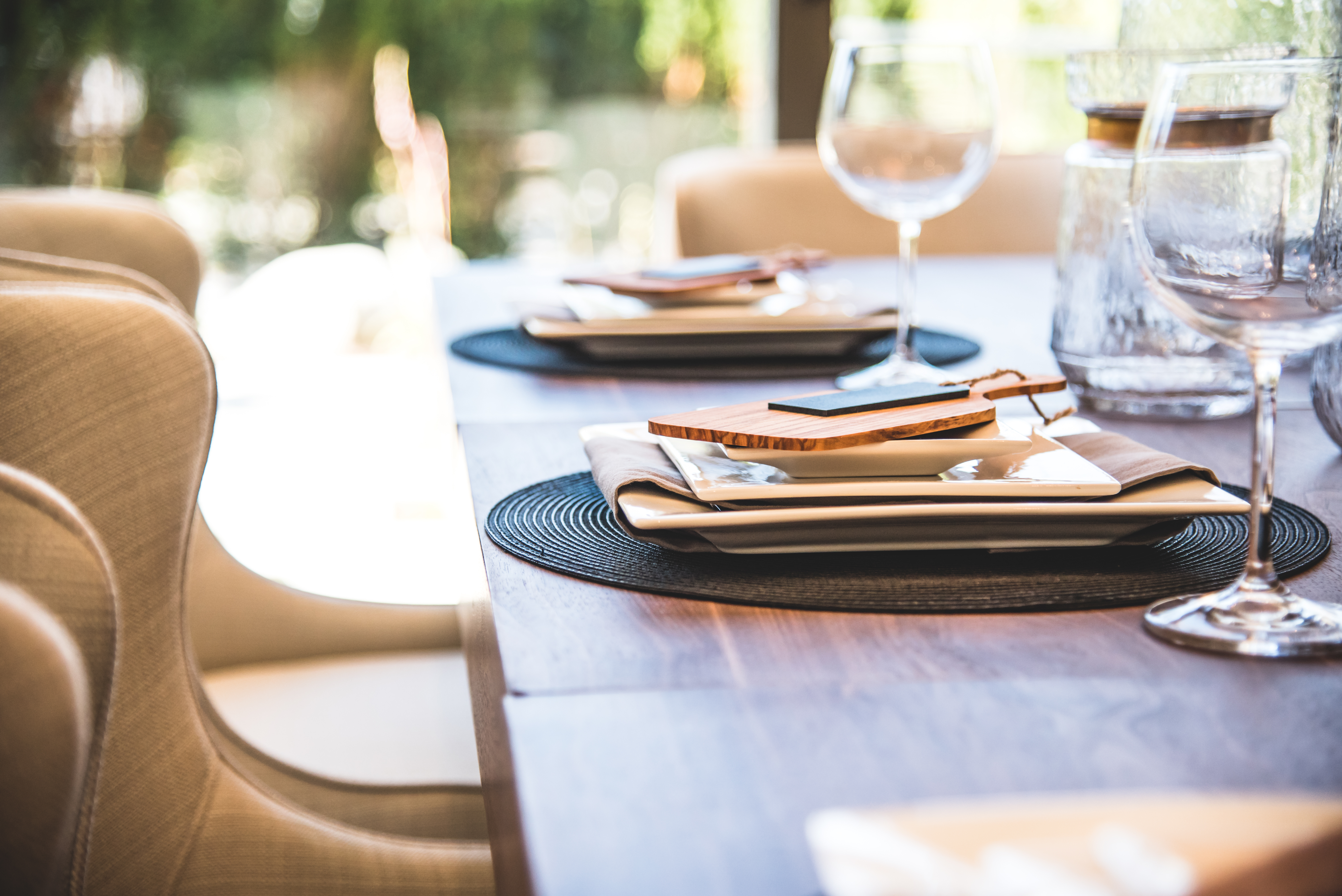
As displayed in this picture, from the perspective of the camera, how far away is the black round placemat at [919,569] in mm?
525

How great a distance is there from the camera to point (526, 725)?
0.41 m

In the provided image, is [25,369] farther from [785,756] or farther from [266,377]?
[266,377]

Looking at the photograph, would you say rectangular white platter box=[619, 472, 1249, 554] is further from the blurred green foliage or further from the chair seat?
the blurred green foliage

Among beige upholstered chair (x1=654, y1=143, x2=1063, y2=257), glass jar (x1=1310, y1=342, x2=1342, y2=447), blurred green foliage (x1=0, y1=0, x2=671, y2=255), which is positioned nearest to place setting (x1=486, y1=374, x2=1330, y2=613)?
glass jar (x1=1310, y1=342, x2=1342, y2=447)

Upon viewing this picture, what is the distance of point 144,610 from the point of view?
2.49 feet

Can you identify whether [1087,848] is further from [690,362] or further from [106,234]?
[106,234]

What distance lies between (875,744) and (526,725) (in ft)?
0.34

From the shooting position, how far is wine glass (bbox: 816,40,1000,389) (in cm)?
95

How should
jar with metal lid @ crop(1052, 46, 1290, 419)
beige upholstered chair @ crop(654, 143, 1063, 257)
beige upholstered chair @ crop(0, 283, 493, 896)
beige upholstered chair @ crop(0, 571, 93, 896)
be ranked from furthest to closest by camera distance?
1. beige upholstered chair @ crop(654, 143, 1063, 257)
2. jar with metal lid @ crop(1052, 46, 1290, 419)
3. beige upholstered chair @ crop(0, 283, 493, 896)
4. beige upholstered chair @ crop(0, 571, 93, 896)

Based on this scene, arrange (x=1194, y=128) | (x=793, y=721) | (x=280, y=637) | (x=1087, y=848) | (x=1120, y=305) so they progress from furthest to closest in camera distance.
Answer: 1. (x=280, y=637)
2. (x=1120, y=305)
3. (x=1194, y=128)
4. (x=793, y=721)
5. (x=1087, y=848)

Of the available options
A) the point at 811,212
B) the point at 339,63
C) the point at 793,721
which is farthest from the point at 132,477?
the point at 339,63

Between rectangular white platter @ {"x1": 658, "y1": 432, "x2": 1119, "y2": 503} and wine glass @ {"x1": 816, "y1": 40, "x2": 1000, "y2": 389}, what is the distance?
33 cm

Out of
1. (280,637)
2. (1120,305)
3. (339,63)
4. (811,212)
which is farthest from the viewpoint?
(339,63)

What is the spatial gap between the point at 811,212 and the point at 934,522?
4.86 feet
